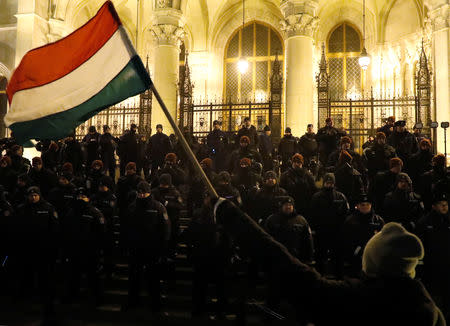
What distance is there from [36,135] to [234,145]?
25.2 feet

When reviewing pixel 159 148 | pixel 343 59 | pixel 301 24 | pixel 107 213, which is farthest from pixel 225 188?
pixel 343 59

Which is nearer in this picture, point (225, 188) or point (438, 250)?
point (438, 250)

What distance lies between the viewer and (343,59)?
21.0 m

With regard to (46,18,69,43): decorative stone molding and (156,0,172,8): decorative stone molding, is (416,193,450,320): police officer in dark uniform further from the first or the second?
(46,18,69,43): decorative stone molding

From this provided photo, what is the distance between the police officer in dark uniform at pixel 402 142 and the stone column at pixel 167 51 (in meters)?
8.85

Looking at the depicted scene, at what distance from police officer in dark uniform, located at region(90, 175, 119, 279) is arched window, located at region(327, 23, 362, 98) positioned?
14.6 m

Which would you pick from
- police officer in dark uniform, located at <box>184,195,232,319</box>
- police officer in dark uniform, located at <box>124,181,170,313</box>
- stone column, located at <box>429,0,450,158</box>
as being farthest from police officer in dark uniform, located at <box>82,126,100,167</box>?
stone column, located at <box>429,0,450,158</box>

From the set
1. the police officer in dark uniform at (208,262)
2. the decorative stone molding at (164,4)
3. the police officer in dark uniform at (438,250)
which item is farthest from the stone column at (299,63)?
the police officer in dark uniform at (208,262)

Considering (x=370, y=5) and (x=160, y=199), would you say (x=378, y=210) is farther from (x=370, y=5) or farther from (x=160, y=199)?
(x=370, y=5)

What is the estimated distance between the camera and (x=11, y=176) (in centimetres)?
1013

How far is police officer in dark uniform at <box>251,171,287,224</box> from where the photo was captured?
7.77 m

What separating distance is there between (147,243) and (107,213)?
1614 mm

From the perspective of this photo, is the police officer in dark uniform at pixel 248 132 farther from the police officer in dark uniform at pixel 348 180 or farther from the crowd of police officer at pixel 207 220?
the police officer in dark uniform at pixel 348 180

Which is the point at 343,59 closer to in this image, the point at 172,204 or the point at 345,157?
the point at 345,157
